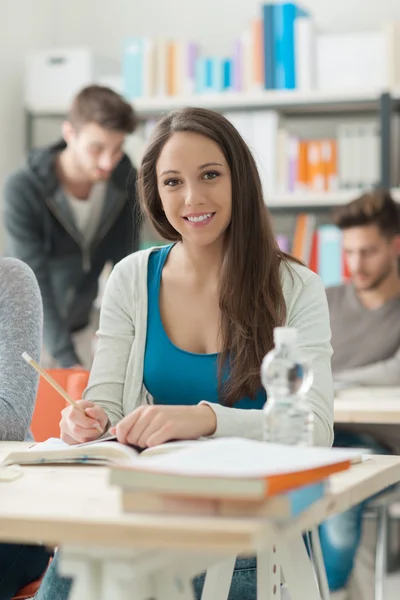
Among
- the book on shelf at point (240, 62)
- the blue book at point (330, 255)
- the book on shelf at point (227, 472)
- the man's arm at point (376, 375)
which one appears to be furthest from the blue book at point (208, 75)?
the book on shelf at point (227, 472)

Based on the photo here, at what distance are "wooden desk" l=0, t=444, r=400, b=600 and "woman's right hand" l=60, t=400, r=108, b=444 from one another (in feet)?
1.09

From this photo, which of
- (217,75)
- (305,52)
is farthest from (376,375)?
(217,75)

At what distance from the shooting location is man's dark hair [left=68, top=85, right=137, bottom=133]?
10.4 feet

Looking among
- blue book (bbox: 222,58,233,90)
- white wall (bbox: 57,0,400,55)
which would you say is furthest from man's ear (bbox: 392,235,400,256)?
white wall (bbox: 57,0,400,55)

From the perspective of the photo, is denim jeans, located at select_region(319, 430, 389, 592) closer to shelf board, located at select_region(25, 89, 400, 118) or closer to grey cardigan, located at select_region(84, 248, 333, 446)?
grey cardigan, located at select_region(84, 248, 333, 446)

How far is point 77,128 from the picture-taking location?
3289 mm

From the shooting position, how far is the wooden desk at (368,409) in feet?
7.77

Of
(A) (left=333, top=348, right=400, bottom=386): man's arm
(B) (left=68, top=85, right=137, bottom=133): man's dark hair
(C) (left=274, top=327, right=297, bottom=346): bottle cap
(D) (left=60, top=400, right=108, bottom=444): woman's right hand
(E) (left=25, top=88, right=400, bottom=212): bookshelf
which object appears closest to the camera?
(C) (left=274, top=327, right=297, bottom=346): bottle cap

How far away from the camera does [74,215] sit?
11.7 ft

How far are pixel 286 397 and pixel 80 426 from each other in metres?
0.37

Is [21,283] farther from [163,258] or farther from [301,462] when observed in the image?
[301,462]

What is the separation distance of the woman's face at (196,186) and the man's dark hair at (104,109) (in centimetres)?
145

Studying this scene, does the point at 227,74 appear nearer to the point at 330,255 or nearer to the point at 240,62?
the point at 240,62

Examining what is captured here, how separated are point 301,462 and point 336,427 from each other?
1.93 m
